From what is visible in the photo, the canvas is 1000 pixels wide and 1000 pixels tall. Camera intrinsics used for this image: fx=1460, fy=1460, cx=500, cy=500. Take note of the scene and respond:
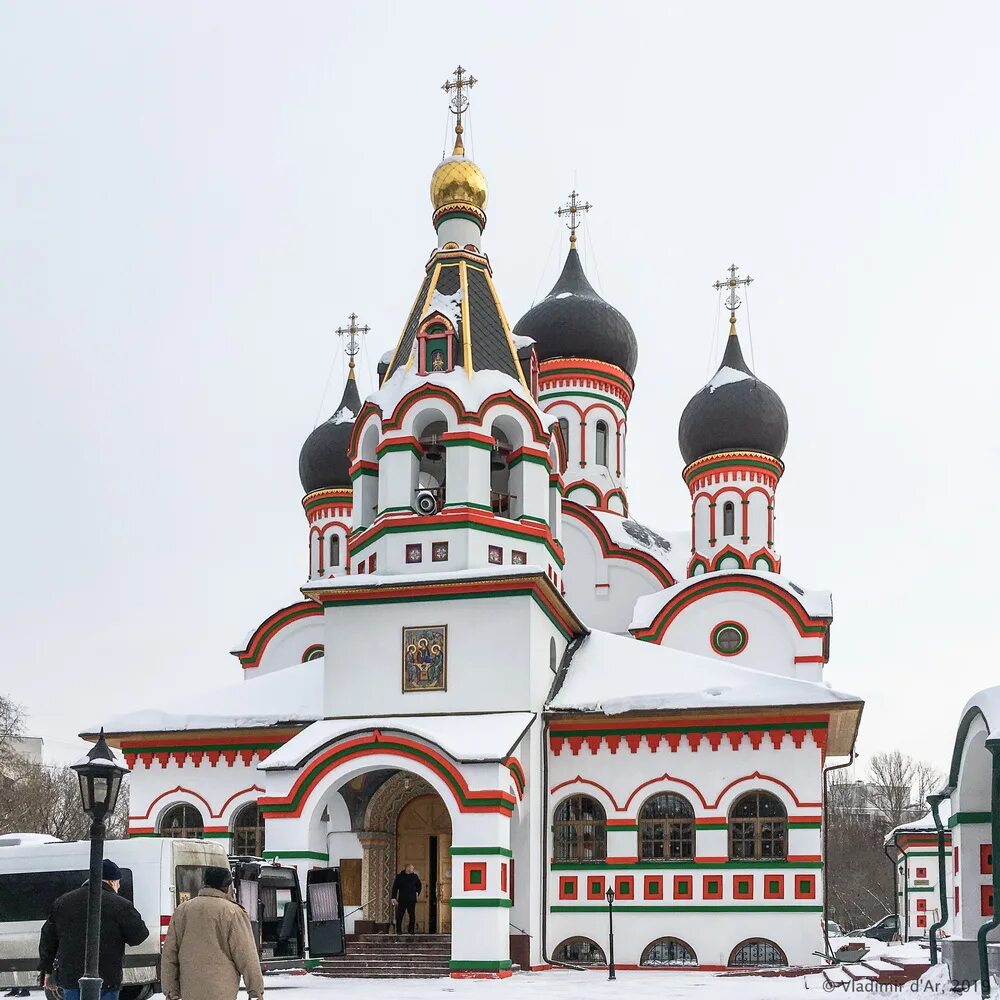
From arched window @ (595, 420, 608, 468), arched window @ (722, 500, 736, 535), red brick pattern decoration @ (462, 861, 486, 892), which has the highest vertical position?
arched window @ (595, 420, 608, 468)

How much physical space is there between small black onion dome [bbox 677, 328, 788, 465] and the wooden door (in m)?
10.7

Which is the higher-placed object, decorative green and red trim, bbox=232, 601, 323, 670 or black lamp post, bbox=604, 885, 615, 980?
decorative green and red trim, bbox=232, 601, 323, 670

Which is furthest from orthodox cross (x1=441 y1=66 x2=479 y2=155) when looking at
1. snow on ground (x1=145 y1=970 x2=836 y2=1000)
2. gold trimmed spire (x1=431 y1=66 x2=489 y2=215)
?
snow on ground (x1=145 y1=970 x2=836 y2=1000)

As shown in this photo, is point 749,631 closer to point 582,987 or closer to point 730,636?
point 730,636

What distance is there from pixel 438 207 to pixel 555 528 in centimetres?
528

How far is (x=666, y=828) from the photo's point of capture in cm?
1938

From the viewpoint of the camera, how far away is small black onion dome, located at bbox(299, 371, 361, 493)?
99.9 feet

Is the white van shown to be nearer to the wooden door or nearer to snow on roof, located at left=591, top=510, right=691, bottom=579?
the wooden door

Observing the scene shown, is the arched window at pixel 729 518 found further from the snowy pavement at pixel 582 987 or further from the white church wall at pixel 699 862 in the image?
the snowy pavement at pixel 582 987

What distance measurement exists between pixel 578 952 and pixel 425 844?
2.50 metres

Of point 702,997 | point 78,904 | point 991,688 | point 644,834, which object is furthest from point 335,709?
point 78,904

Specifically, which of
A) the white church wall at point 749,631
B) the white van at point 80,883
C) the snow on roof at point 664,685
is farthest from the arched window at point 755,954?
the white van at point 80,883

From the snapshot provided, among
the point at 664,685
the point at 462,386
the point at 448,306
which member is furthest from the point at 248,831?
the point at 448,306

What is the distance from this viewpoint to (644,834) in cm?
1944
